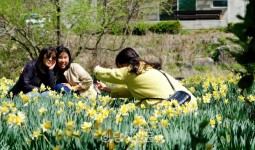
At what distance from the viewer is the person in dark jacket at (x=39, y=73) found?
5.64m

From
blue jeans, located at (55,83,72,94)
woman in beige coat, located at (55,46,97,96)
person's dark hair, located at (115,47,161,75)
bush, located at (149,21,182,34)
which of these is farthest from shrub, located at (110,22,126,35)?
bush, located at (149,21,182,34)

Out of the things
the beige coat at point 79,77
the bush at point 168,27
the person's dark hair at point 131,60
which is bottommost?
the beige coat at point 79,77

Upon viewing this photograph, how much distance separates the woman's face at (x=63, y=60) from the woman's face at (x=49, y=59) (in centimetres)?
8

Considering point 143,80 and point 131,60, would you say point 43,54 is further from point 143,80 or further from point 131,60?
point 143,80

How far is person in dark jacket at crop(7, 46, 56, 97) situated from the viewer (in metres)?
5.64

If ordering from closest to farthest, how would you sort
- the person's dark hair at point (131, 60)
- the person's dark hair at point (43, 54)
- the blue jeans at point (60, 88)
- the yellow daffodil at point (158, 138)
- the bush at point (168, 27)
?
the yellow daffodil at point (158, 138) < the person's dark hair at point (131, 60) < the blue jeans at point (60, 88) < the person's dark hair at point (43, 54) < the bush at point (168, 27)

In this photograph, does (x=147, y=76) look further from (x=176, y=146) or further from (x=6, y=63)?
(x=6, y=63)

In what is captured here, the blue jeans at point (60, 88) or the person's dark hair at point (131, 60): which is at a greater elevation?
the person's dark hair at point (131, 60)

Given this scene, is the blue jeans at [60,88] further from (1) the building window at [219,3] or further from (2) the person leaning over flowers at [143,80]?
(1) the building window at [219,3]

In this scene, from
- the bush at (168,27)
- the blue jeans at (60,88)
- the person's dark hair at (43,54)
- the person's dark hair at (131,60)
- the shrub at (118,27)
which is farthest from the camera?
the bush at (168,27)

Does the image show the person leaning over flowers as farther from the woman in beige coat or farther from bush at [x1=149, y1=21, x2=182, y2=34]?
bush at [x1=149, y1=21, x2=182, y2=34]

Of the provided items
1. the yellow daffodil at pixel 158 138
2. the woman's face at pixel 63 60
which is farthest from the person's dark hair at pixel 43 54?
the yellow daffodil at pixel 158 138

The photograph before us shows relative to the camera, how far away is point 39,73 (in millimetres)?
5816

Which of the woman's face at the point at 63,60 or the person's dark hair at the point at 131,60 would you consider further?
the woman's face at the point at 63,60
